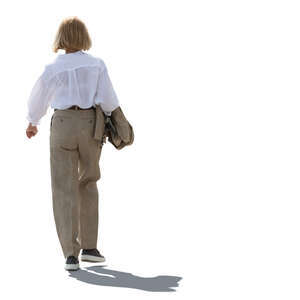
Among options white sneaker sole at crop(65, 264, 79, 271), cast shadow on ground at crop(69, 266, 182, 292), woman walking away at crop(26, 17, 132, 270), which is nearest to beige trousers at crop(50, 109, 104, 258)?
woman walking away at crop(26, 17, 132, 270)

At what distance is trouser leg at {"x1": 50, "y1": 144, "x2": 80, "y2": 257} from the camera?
941cm

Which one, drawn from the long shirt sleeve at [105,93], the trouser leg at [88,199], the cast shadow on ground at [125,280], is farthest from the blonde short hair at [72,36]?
the cast shadow on ground at [125,280]

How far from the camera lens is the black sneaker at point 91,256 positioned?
32.0ft

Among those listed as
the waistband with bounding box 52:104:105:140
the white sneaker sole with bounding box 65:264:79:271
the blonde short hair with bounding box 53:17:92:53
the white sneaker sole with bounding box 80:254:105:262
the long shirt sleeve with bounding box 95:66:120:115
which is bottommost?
the white sneaker sole with bounding box 65:264:79:271

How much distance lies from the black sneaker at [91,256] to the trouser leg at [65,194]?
0.26m

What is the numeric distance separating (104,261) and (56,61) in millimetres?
1858

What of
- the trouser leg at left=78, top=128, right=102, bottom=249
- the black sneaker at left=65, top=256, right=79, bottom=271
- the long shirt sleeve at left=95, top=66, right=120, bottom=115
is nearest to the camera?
the black sneaker at left=65, top=256, right=79, bottom=271

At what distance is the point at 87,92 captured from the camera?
9.39 metres

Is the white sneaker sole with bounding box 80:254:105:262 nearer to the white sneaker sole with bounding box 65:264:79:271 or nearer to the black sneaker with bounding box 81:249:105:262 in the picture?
the black sneaker with bounding box 81:249:105:262

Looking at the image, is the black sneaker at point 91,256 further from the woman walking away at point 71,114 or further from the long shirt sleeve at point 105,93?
the long shirt sleeve at point 105,93

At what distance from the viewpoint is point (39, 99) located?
942cm

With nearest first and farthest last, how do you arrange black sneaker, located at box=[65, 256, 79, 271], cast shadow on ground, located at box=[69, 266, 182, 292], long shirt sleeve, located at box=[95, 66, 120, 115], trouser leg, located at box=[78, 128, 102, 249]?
cast shadow on ground, located at box=[69, 266, 182, 292]
black sneaker, located at box=[65, 256, 79, 271]
long shirt sleeve, located at box=[95, 66, 120, 115]
trouser leg, located at box=[78, 128, 102, 249]

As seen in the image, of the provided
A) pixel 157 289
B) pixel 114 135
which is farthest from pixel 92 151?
pixel 157 289

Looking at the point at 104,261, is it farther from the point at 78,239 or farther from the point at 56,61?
the point at 56,61
